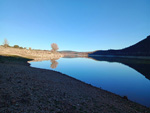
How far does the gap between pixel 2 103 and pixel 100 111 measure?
6.48 meters

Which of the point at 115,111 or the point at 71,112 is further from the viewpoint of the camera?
the point at 115,111

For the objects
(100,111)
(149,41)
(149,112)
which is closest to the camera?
(100,111)

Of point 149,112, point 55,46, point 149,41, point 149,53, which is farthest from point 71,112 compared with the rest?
point 149,41

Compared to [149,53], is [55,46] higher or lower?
higher

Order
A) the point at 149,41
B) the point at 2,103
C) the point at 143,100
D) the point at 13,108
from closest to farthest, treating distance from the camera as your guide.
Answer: the point at 13,108 < the point at 2,103 < the point at 143,100 < the point at 149,41

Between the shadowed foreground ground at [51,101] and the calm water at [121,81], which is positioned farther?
the calm water at [121,81]

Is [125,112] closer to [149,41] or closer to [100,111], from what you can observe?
[100,111]

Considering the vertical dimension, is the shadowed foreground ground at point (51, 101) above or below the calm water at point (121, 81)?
above

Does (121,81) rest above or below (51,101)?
below

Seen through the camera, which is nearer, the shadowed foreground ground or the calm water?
the shadowed foreground ground

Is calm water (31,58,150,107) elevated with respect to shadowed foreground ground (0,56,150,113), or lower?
lower

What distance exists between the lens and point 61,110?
487cm

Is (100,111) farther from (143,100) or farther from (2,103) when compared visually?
(143,100)

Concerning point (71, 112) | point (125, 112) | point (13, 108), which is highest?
point (13, 108)
